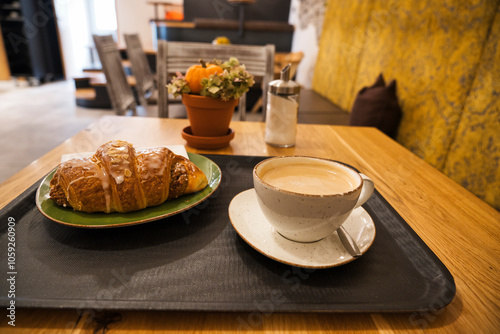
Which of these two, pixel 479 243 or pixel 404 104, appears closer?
pixel 479 243

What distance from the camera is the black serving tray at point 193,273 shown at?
39 cm

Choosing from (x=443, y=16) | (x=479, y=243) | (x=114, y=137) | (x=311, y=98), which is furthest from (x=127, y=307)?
(x=311, y=98)

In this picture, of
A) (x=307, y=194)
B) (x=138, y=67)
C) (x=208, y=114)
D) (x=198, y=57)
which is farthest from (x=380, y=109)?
(x=138, y=67)

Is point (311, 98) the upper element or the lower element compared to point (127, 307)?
lower

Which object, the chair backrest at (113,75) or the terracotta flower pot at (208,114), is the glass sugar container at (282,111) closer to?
the terracotta flower pot at (208,114)

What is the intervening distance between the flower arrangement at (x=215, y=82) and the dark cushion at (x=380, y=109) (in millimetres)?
1369

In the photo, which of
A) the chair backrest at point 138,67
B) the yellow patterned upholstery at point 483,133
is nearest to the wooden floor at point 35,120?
the chair backrest at point 138,67

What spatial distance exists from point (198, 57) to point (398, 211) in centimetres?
134

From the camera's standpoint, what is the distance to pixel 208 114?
3.12 feet

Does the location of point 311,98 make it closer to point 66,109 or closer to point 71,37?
point 66,109

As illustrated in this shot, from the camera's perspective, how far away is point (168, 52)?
62.9 inches

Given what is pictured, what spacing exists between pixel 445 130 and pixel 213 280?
167 cm

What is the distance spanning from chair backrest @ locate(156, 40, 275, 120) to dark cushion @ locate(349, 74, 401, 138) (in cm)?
80

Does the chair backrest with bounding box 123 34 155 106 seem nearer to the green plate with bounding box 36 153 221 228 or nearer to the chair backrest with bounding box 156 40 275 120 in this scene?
the chair backrest with bounding box 156 40 275 120
